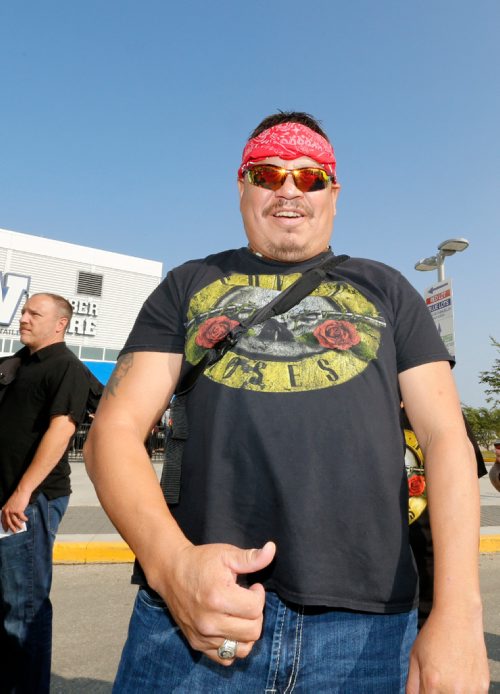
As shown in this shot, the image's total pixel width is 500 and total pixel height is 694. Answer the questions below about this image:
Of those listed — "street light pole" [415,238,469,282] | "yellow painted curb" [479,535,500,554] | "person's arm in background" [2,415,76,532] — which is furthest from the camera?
"street light pole" [415,238,469,282]

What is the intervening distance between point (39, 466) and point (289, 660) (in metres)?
2.13

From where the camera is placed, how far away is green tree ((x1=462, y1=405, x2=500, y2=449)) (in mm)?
25594

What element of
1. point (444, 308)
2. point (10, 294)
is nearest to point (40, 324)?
point (444, 308)

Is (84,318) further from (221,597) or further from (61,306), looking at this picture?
(221,597)

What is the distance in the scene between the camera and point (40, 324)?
136 inches

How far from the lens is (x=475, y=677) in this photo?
1073 millimetres

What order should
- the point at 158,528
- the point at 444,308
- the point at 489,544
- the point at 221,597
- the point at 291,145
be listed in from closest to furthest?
the point at 221,597 < the point at 158,528 < the point at 291,145 < the point at 489,544 < the point at 444,308

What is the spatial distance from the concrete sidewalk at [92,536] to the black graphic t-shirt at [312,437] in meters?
5.38

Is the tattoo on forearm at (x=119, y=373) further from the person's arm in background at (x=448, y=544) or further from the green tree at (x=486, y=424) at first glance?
the green tree at (x=486, y=424)

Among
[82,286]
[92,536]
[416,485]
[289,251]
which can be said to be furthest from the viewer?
[82,286]

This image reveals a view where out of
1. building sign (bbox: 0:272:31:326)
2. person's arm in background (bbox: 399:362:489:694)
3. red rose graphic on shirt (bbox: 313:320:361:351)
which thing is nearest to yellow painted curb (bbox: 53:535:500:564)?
red rose graphic on shirt (bbox: 313:320:361:351)

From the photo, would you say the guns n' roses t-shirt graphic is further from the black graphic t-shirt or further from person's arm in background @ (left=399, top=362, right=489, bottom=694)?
person's arm in background @ (left=399, top=362, right=489, bottom=694)

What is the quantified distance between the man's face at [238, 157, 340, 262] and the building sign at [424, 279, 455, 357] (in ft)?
24.9

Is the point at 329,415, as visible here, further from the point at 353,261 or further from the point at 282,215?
the point at 282,215
